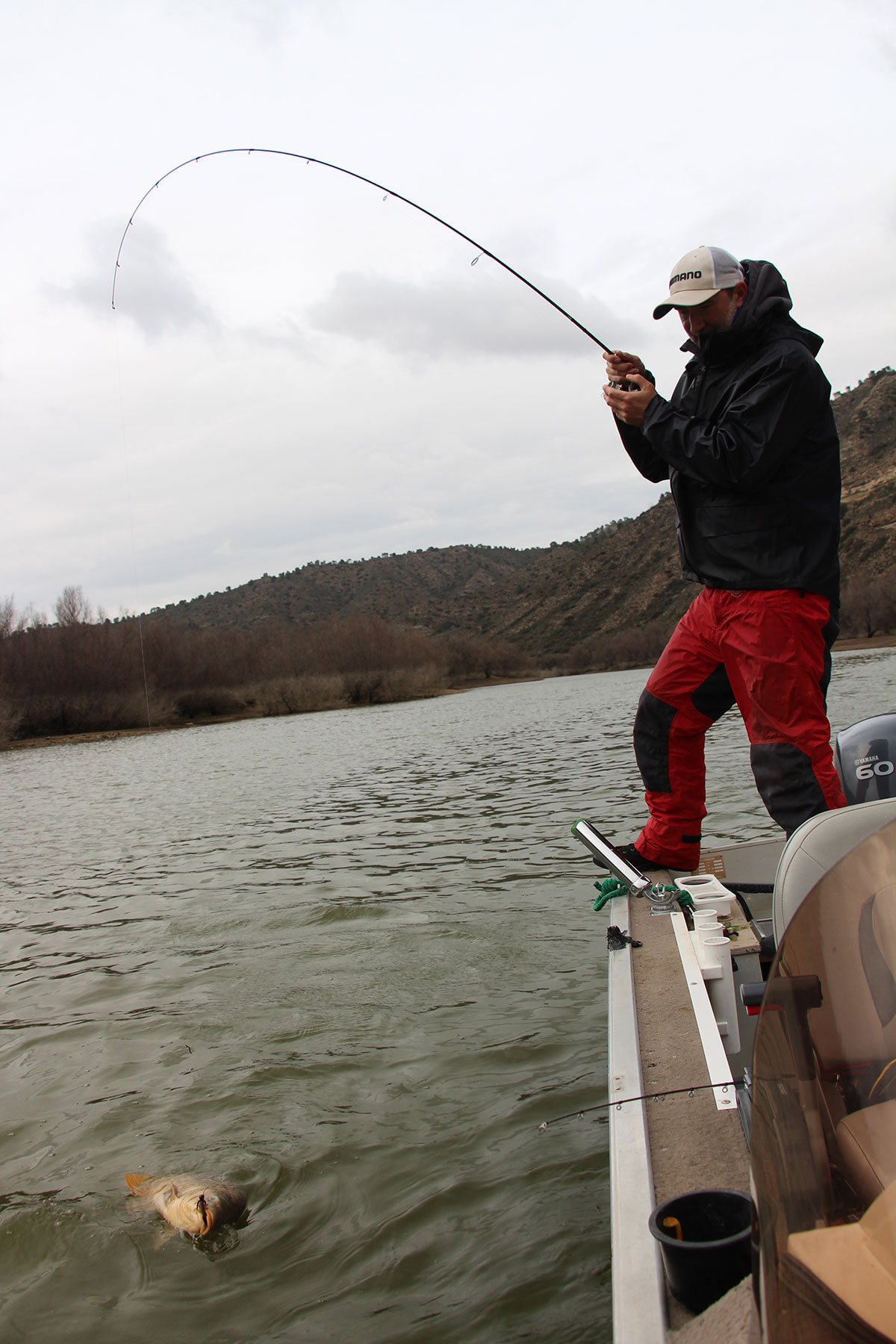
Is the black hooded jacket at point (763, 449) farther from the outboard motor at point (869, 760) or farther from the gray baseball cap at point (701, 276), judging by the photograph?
the outboard motor at point (869, 760)

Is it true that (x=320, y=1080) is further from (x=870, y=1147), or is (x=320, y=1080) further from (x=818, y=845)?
(x=870, y=1147)

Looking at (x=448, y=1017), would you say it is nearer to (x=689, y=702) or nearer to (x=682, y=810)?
(x=682, y=810)

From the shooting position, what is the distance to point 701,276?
12.2 feet

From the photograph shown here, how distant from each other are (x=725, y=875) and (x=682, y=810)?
536mm

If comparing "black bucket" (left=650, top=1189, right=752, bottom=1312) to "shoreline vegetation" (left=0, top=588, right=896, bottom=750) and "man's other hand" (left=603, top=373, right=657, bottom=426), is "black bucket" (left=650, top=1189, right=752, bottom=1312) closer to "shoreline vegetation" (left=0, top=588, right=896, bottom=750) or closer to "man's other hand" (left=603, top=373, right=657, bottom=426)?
"man's other hand" (left=603, top=373, right=657, bottom=426)

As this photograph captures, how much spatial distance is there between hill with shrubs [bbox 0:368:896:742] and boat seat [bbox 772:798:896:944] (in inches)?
2097

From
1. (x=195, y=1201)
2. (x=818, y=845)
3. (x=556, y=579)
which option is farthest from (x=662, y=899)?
(x=556, y=579)

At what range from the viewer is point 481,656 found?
85.8 meters

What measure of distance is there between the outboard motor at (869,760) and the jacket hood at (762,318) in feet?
5.26

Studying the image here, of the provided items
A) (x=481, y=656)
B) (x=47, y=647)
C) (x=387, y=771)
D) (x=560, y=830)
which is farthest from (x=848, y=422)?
(x=560, y=830)

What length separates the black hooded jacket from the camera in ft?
12.0

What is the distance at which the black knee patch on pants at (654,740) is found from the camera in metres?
4.28

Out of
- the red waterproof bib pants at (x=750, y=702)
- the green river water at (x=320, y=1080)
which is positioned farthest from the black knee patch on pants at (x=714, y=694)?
the green river water at (x=320, y=1080)

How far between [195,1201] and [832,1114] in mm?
2648
